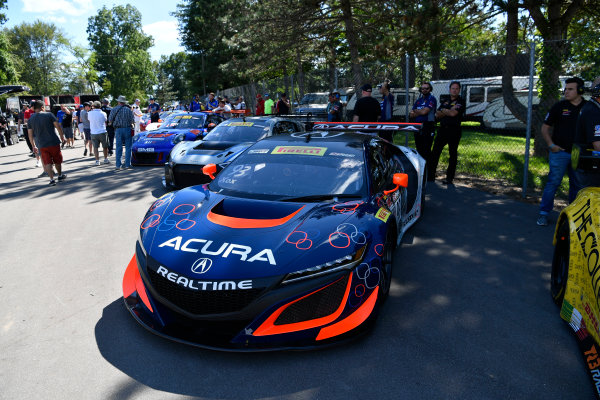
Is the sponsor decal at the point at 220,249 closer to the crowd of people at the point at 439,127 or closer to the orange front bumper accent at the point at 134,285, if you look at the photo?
the orange front bumper accent at the point at 134,285

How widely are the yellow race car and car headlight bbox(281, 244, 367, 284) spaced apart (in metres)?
1.35

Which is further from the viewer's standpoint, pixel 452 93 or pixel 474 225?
pixel 452 93

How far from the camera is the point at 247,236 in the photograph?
2.99m

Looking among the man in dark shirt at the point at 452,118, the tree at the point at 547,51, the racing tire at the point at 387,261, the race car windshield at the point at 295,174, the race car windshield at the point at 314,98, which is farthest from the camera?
the race car windshield at the point at 314,98

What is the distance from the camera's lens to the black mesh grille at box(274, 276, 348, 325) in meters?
2.65

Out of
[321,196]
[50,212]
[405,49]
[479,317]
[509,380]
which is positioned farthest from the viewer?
[405,49]

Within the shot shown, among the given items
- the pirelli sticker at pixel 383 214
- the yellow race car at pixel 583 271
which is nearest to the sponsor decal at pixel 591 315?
the yellow race car at pixel 583 271

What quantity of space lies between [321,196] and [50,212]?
16.6 feet

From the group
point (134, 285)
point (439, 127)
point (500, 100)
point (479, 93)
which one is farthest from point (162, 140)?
point (479, 93)

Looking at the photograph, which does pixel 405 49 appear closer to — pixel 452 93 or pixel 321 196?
pixel 452 93

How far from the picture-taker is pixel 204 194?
391cm

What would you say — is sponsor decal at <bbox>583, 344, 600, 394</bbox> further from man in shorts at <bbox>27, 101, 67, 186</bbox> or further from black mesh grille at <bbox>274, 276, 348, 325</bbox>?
man in shorts at <bbox>27, 101, 67, 186</bbox>

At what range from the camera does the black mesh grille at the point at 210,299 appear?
2.62 m

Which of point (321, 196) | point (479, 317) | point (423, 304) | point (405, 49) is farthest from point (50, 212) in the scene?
point (405, 49)
